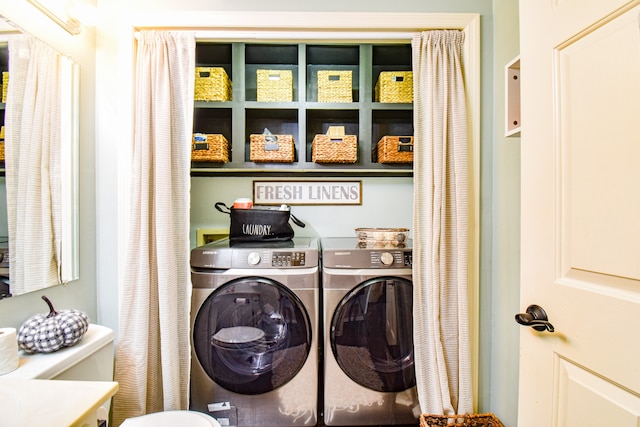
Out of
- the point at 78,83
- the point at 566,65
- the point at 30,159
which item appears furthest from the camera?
the point at 78,83

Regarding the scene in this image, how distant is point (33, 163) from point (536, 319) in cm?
194

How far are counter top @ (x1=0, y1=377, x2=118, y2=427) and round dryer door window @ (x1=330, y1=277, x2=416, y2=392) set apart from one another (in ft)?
3.41

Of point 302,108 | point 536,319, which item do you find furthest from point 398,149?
point 536,319

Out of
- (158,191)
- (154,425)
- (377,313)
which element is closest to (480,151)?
(377,313)

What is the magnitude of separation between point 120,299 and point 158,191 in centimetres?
60

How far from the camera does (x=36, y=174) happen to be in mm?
1247

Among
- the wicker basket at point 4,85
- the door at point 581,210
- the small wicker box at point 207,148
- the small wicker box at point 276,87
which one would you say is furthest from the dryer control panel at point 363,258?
the wicker basket at point 4,85

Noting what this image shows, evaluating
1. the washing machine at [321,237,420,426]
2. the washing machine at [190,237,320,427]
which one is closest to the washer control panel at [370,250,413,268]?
the washing machine at [321,237,420,426]

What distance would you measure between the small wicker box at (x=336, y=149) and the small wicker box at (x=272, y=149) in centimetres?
18

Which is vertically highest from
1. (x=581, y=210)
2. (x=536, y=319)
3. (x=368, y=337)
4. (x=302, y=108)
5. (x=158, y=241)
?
(x=302, y=108)

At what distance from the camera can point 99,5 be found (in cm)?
161

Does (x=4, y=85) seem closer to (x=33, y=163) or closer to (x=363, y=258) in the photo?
(x=33, y=163)

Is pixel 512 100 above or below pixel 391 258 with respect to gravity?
above

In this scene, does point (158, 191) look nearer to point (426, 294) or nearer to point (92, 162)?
point (92, 162)
